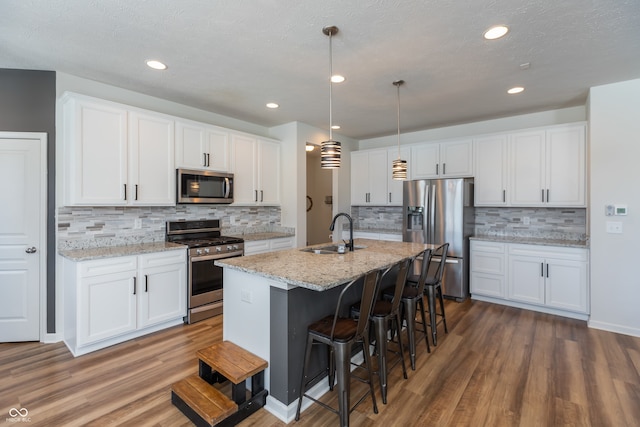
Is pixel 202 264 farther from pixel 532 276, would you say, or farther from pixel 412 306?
pixel 532 276

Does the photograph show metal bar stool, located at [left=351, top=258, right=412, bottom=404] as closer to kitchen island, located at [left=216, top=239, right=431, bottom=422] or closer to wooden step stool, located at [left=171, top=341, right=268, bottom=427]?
kitchen island, located at [left=216, top=239, right=431, bottom=422]

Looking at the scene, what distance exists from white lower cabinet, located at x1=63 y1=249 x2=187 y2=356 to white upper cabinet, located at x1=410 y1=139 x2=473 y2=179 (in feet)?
12.4

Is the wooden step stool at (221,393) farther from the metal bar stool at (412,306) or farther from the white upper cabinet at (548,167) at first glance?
the white upper cabinet at (548,167)

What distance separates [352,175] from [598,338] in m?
4.08

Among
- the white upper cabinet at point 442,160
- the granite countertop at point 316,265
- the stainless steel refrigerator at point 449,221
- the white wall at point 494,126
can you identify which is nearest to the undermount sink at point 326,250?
the granite countertop at point 316,265

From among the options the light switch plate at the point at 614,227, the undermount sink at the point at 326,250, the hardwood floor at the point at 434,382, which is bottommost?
the hardwood floor at the point at 434,382

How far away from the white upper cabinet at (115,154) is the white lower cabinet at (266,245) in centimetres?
111

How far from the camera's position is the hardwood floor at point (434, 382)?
6.64 feet

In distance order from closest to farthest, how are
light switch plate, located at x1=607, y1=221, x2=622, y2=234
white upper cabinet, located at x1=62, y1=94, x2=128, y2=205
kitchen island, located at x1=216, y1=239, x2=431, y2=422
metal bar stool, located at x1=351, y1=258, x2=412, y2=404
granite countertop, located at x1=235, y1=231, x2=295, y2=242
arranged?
1. kitchen island, located at x1=216, y1=239, x2=431, y2=422
2. metal bar stool, located at x1=351, y1=258, x2=412, y2=404
3. white upper cabinet, located at x1=62, y1=94, x2=128, y2=205
4. light switch plate, located at x1=607, y1=221, x2=622, y2=234
5. granite countertop, located at x1=235, y1=231, x2=295, y2=242

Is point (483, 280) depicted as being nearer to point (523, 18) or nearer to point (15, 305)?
point (523, 18)

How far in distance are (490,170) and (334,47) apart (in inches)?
123

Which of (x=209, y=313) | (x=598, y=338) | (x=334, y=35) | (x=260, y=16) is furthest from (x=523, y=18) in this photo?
(x=209, y=313)

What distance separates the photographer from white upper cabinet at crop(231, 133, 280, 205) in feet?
14.4

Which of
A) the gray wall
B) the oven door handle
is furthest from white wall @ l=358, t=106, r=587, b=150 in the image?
the gray wall
